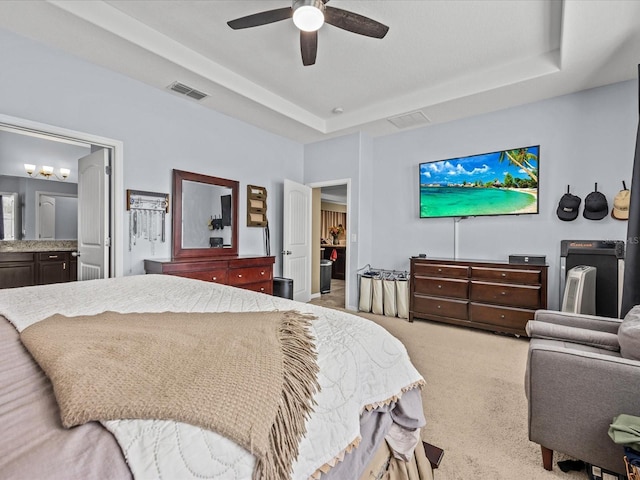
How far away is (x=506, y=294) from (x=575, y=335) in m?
1.79

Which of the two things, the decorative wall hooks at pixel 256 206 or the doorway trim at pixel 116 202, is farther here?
the decorative wall hooks at pixel 256 206

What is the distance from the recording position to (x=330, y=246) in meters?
8.35

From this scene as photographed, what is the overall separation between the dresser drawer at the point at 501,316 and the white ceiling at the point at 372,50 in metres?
2.44

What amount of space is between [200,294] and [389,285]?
3141 millimetres

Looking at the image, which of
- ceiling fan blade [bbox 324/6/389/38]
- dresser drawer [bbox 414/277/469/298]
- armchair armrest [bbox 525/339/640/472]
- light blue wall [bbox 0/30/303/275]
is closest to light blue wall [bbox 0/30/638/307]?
light blue wall [bbox 0/30/303/275]

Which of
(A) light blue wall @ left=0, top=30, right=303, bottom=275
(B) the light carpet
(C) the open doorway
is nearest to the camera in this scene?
(B) the light carpet

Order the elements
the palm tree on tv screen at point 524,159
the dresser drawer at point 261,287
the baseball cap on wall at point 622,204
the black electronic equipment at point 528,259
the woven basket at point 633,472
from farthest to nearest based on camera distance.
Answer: the dresser drawer at point 261,287, the palm tree on tv screen at point 524,159, the black electronic equipment at point 528,259, the baseball cap on wall at point 622,204, the woven basket at point 633,472

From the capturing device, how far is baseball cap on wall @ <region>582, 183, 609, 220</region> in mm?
3225

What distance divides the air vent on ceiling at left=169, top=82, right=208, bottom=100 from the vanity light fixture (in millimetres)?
2997

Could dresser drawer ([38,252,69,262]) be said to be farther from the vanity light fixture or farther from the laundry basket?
the laundry basket

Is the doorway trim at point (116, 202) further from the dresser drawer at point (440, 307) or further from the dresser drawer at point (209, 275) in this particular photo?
the dresser drawer at point (440, 307)

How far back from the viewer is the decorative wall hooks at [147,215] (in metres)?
3.27

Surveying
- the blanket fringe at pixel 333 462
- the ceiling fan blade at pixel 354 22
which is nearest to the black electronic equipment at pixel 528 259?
the ceiling fan blade at pixel 354 22

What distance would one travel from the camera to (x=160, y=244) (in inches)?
139
